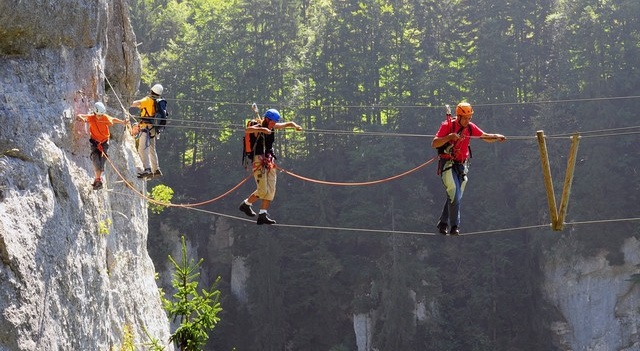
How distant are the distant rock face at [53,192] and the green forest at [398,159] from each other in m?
27.7

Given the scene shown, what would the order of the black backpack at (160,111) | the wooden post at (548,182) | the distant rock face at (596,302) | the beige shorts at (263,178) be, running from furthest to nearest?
the distant rock face at (596,302) → the black backpack at (160,111) → the beige shorts at (263,178) → the wooden post at (548,182)

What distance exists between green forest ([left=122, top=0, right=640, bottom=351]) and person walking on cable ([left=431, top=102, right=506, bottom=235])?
27.3 metres

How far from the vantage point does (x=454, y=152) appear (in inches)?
582

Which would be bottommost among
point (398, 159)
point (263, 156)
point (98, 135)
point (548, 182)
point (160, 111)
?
point (398, 159)

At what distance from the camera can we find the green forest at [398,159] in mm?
45500

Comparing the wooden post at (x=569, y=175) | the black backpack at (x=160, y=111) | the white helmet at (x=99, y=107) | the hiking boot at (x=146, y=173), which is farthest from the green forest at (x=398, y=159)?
the white helmet at (x=99, y=107)

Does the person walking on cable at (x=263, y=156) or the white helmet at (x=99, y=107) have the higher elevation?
the white helmet at (x=99, y=107)

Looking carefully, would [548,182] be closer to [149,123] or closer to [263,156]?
[263,156]

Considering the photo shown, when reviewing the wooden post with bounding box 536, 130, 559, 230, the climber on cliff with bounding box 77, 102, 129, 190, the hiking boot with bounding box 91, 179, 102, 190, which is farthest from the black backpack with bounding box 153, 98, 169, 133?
the wooden post with bounding box 536, 130, 559, 230

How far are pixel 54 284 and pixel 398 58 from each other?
39497mm

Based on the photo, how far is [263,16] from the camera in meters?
53.8

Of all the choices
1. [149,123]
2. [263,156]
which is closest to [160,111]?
[149,123]

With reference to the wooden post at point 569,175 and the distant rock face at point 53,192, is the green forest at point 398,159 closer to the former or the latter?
the distant rock face at point 53,192

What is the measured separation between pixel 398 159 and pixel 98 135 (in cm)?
3290
